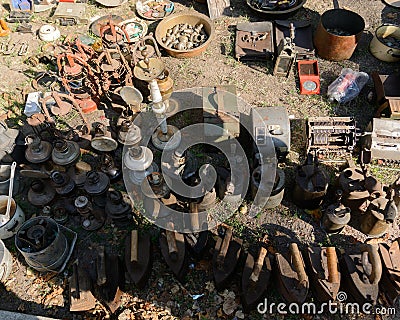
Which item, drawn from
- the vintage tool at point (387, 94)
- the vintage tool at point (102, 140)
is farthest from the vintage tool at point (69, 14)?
the vintage tool at point (387, 94)

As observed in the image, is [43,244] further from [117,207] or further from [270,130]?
[270,130]

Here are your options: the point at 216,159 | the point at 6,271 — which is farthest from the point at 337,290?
the point at 6,271

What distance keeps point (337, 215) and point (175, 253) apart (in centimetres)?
223

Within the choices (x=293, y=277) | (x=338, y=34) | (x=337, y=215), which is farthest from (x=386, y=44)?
(x=293, y=277)

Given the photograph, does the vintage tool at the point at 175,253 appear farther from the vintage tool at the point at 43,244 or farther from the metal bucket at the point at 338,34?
the metal bucket at the point at 338,34

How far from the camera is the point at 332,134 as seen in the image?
19.9 feet

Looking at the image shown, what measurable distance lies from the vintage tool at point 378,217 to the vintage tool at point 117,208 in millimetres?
3345

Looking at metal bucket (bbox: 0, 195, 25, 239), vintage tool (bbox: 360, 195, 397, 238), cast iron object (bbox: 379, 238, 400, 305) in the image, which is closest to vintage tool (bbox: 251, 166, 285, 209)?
vintage tool (bbox: 360, 195, 397, 238)

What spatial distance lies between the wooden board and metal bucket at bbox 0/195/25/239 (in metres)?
5.23

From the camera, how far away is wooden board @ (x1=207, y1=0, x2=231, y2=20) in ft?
26.5

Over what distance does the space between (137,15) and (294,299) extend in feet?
21.1

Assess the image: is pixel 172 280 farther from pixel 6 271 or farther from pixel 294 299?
pixel 6 271

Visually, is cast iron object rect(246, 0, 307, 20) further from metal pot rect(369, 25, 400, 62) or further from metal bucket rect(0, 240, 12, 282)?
metal bucket rect(0, 240, 12, 282)

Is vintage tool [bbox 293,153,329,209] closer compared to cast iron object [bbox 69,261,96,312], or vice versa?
cast iron object [bbox 69,261,96,312]
